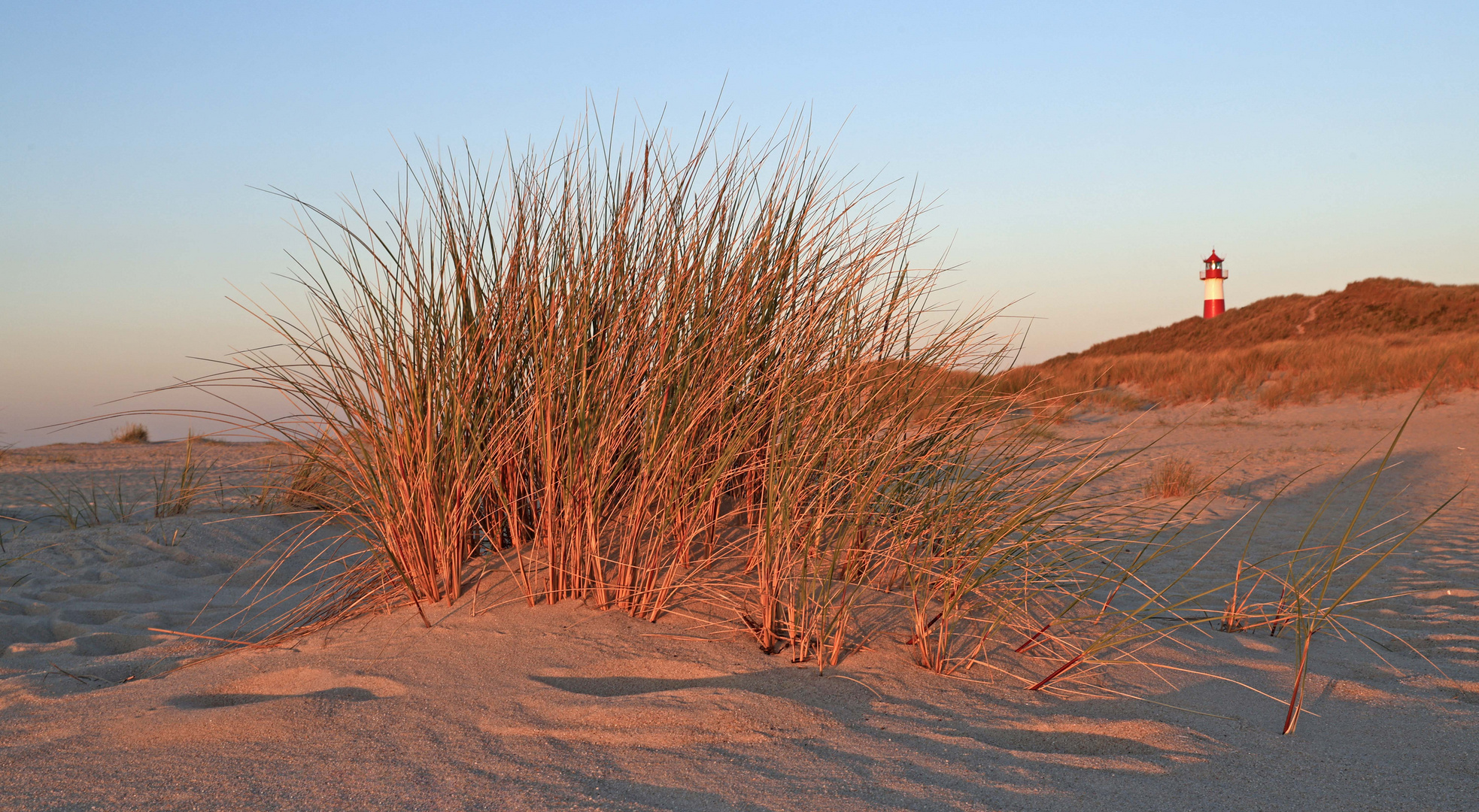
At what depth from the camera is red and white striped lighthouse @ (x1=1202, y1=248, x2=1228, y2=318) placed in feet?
105

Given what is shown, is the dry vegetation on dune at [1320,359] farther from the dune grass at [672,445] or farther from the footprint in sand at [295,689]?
the footprint in sand at [295,689]

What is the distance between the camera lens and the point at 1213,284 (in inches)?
1271

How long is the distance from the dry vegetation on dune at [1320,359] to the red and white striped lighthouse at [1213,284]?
7.13 m

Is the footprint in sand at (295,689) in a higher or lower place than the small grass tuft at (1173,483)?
lower

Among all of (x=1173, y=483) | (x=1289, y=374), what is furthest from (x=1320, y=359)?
(x=1173, y=483)

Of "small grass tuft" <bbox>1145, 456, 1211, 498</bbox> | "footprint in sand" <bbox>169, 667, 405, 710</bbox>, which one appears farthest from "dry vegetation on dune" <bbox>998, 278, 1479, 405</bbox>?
"footprint in sand" <bbox>169, 667, 405, 710</bbox>

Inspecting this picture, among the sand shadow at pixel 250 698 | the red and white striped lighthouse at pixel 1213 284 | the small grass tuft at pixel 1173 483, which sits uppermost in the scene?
the red and white striped lighthouse at pixel 1213 284

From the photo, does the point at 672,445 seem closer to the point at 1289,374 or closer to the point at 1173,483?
the point at 1173,483

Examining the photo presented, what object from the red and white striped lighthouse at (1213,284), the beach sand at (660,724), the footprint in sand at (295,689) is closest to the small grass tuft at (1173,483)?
the beach sand at (660,724)

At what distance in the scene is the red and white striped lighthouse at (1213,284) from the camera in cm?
3198

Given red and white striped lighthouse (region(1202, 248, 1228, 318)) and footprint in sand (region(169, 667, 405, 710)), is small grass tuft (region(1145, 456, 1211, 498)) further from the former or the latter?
red and white striped lighthouse (region(1202, 248, 1228, 318))

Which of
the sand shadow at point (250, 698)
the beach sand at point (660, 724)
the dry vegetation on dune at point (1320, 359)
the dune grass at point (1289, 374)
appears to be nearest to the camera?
the beach sand at point (660, 724)

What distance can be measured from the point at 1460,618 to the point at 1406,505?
325 centimetres

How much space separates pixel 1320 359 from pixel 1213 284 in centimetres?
2224
